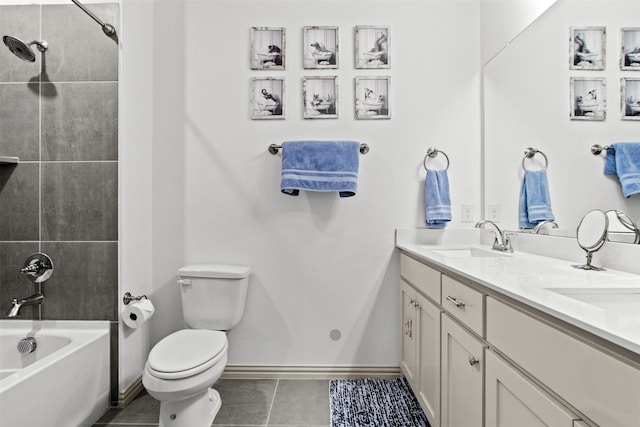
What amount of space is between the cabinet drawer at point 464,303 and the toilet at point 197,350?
3.35ft

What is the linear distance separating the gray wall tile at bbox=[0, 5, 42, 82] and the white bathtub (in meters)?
1.25

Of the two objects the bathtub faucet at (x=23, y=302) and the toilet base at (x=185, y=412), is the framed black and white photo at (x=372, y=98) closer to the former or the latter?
the toilet base at (x=185, y=412)

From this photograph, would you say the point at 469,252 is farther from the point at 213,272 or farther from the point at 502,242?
the point at 213,272

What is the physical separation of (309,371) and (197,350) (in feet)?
2.67

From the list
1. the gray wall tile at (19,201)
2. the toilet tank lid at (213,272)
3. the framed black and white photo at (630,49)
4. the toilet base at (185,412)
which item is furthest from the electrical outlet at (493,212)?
the gray wall tile at (19,201)

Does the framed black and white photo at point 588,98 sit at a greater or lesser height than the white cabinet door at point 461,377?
greater

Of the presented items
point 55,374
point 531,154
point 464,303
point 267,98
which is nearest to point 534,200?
point 531,154

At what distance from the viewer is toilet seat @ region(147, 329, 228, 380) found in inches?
56.1

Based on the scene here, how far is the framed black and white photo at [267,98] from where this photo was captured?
7.04 ft

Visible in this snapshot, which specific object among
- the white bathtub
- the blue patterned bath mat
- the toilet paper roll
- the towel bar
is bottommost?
the blue patterned bath mat

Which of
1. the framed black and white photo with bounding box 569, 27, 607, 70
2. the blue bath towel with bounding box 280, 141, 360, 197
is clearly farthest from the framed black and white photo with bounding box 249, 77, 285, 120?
the framed black and white photo with bounding box 569, 27, 607, 70

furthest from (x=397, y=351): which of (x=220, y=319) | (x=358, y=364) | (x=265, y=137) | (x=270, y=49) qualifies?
(x=270, y=49)

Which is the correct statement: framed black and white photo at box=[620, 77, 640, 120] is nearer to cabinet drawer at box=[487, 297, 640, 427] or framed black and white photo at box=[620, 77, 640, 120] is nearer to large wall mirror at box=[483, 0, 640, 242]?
large wall mirror at box=[483, 0, 640, 242]

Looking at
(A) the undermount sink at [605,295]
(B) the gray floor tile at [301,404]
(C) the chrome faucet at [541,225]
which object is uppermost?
(C) the chrome faucet at [541,225]
